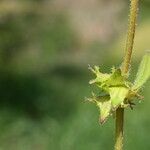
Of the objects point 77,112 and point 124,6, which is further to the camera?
point 124,6

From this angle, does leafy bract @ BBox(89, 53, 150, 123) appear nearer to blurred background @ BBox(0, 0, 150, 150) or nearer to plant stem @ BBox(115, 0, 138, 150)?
plant stem @ BBox(115, 0, 138, 150)

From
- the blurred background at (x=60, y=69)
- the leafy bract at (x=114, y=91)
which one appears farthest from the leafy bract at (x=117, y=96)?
the blurred background at (x=60, y=69)

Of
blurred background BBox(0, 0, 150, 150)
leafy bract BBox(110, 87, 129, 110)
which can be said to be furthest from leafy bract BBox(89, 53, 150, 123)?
blurred background BBox(0, 0, 150, 150)

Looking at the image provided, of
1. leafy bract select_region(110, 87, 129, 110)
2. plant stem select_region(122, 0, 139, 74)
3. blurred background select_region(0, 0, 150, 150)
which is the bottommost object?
leafy bract select_region(110, 87, 129, 110)

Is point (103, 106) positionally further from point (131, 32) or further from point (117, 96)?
point (131, 32)

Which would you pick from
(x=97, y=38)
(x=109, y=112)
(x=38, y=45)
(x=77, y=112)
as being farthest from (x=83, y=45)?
(x=109, y=112)

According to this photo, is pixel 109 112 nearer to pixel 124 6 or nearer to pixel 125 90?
pixel 125 90

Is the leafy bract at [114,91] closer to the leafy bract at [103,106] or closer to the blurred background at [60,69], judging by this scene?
the leafy bract at [103,106]

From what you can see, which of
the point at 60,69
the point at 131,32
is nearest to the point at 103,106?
the point at 131,32
